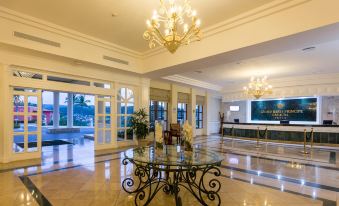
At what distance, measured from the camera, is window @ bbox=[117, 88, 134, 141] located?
737 centimetres

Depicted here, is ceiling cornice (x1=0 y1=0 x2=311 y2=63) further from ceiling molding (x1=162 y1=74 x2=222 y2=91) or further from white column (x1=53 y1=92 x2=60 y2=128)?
white column (x1=53 y1=92 x2=60 y2=128)

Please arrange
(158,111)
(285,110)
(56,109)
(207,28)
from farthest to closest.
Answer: (56,109) → (285,110) → (158,111) → (207,28)

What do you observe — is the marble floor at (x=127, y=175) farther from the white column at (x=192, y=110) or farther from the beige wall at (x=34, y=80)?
the white column at (x=192, y=110)

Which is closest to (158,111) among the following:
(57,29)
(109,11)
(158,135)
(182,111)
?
(182,111)

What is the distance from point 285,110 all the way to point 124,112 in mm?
8676

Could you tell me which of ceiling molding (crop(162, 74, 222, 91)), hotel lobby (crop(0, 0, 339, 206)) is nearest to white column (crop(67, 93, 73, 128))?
hotel lobby (crop(0, 0, 339, 206))

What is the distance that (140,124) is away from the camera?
720 cm

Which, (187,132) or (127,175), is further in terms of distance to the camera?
(127,175)

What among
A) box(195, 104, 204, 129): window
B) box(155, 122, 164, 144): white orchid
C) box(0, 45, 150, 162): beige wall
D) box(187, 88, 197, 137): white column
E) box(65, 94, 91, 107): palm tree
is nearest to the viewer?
box(155, 122, 164, 144): white orchid

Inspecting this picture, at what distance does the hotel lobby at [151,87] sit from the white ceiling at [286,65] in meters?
0.07

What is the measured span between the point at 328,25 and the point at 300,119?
8350 mm

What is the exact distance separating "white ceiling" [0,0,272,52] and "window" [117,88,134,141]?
2890mm

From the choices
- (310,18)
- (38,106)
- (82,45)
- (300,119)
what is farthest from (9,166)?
(300,119)

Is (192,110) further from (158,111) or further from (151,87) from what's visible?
(151,87)
